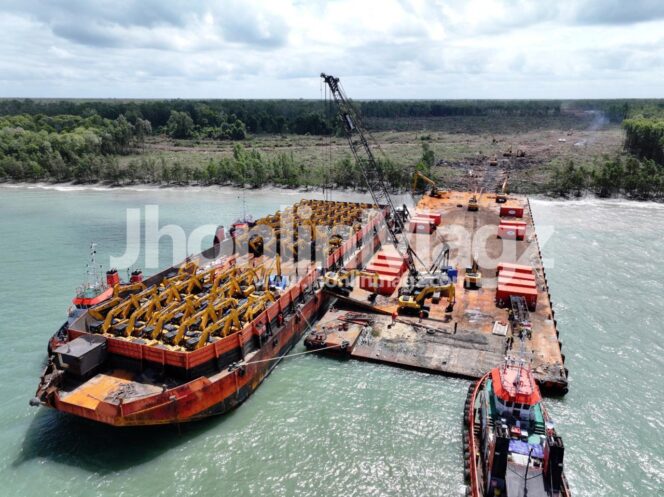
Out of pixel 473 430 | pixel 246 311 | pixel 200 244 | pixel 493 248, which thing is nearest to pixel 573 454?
pixel 473 430

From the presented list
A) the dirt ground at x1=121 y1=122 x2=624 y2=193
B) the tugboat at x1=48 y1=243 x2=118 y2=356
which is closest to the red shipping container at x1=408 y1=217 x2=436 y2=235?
the dirt ground at x1=121 y1=122 x2=624 y2=193

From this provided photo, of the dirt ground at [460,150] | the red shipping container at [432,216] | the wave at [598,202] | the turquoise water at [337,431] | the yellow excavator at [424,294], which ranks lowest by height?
the turquoise water at [337,431]

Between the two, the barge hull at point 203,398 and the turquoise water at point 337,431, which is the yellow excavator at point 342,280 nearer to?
the barge hull at point 203,398

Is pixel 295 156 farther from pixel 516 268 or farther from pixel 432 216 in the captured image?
pixel 516 268

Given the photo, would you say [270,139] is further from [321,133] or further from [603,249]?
[603,249]

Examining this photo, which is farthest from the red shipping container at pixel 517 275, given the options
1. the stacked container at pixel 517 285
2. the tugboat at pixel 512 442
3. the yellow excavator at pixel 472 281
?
the tugboat at pixel 512 442

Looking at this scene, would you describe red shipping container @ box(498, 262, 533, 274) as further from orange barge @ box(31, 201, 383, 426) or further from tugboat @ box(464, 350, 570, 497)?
tugboat @ box(464, 350, 570, 497)

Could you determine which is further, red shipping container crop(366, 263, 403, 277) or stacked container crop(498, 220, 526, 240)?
stacked container crop(498, 220, 526, 240)
